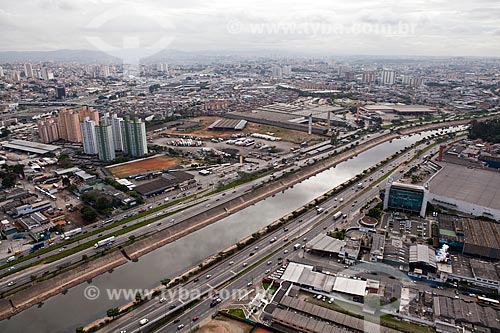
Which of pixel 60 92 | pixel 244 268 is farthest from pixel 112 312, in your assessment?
pixel 60 92

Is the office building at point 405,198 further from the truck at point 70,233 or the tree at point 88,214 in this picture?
the truck at point 70,233

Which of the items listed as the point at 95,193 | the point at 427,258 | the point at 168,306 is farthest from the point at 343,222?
the point at 95,193

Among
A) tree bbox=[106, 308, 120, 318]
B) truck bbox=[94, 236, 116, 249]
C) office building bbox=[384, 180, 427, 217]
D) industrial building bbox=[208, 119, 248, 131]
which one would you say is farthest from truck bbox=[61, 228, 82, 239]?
industrial building bbox=[208, 119, 248, 131]

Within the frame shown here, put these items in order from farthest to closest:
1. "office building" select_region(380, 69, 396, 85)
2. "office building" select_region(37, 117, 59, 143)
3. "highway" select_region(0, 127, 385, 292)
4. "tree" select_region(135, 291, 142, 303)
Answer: "office building" select_region(380, 69, 396, 85)
"office building" select_region(37, 117, 59, 143)
"highway" select_region(0, 127, 385, 292)
"tree" select_region(135, 291, 142, 303)

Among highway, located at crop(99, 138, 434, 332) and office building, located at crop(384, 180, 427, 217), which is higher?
office building, located at crop(384, 180, 427, 217)

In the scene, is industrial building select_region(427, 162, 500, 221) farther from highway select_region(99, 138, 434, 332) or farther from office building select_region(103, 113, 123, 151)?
office building select_region(103, 113, 123, 151)

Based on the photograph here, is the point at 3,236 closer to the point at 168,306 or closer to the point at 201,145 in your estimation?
the point at 168,306
